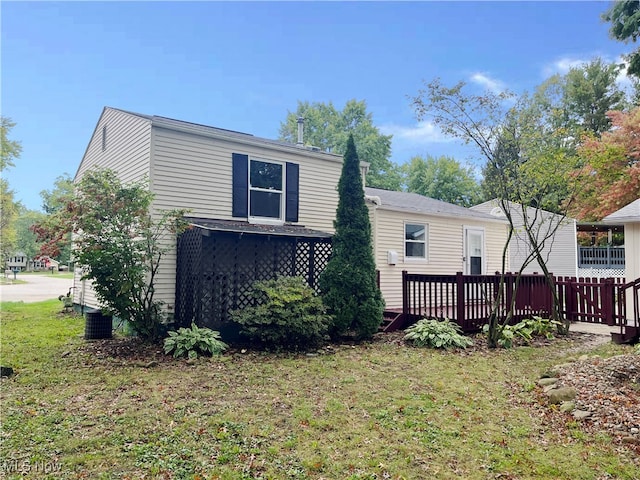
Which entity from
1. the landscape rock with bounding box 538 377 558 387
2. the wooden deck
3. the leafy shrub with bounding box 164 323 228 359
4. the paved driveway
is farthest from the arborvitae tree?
the paved driveway

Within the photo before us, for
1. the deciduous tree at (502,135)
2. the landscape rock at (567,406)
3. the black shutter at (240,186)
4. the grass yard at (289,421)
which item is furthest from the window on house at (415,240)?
the landscape rock at (567,406)

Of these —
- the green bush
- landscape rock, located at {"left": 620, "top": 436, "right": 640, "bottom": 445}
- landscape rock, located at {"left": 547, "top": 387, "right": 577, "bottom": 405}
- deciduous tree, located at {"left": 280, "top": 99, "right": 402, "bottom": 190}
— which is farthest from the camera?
deciduous tree, located at {"left": 280, "top": 99, "right": 402, "bottom": 190}

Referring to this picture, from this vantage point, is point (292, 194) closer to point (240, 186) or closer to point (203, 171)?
point (240, 186)

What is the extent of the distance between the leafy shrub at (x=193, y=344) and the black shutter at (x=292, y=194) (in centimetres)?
382

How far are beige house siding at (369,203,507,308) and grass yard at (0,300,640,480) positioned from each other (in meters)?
4.73

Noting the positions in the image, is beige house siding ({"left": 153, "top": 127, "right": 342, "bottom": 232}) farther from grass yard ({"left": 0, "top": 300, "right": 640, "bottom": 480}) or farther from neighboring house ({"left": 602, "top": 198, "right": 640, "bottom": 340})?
neighboring house ({"left": 602, "top": 198, "right": 640, "bottom": 340})

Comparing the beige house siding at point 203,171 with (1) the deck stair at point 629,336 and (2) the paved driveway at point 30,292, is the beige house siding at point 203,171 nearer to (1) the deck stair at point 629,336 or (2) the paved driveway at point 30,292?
(1) the deck stair at point 629,336

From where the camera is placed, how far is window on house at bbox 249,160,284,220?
941cm

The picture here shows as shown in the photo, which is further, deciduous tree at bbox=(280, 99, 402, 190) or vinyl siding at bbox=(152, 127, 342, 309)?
deciduous tree at bbox=(280, 99, 402, 190)

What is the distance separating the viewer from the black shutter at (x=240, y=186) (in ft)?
29.6

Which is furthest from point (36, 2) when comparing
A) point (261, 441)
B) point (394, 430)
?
point (394, 430)

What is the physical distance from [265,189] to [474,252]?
7103 mm

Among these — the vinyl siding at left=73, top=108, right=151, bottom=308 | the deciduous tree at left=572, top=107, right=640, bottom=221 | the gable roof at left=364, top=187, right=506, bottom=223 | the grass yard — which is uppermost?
the deciduous tree at left=572, top=107, right=640, bottom=221

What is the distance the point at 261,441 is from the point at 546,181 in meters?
6.88
